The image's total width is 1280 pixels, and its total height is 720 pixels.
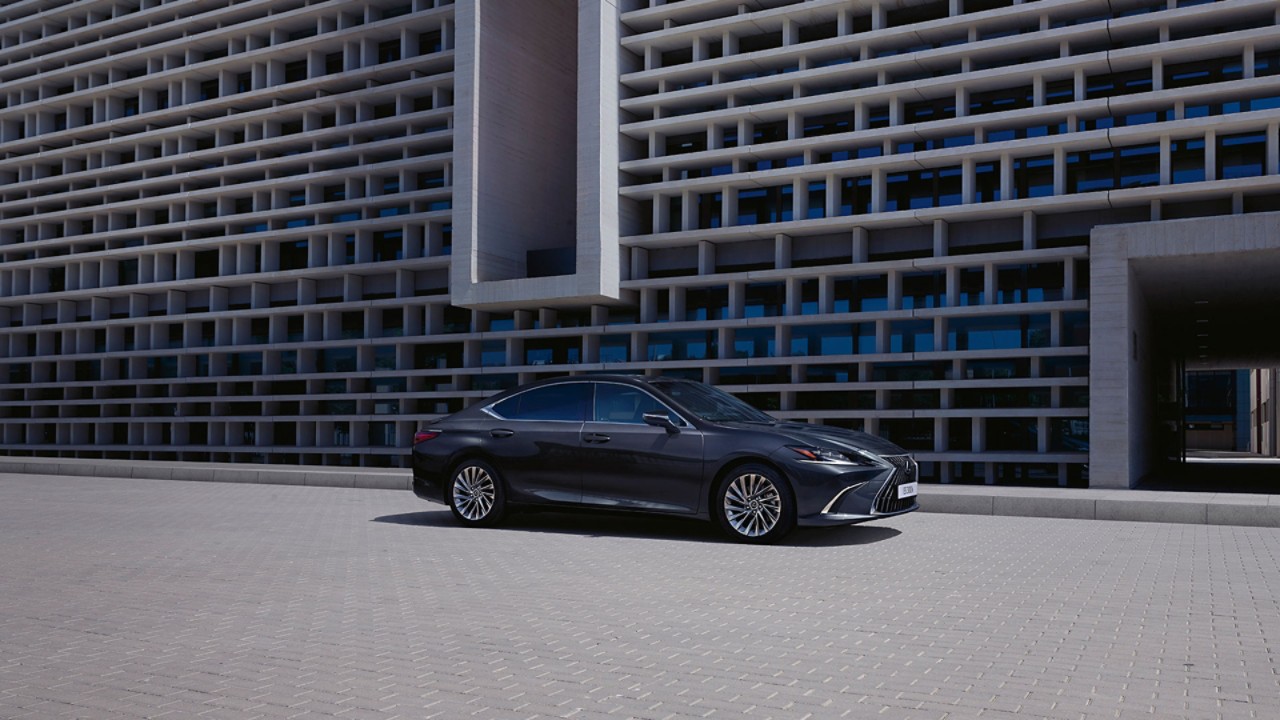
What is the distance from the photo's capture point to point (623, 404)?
10688 millimetres

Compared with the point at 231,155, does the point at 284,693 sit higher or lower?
lower

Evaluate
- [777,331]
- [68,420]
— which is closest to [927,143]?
[777,331]

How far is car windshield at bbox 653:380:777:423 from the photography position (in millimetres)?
10484

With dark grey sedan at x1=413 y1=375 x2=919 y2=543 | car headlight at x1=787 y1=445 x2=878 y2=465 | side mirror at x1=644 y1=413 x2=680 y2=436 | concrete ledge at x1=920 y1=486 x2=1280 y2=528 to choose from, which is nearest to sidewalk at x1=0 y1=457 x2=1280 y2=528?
concrete ledge at x1=920 y1=486 x2=1280 y2=528

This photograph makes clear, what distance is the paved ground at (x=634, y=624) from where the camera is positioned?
4.54 metres

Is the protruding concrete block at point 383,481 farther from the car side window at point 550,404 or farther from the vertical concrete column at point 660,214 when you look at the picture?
the vertical concrete column at point 660,214

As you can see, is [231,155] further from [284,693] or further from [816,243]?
[284,693]

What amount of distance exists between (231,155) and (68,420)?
870 cm

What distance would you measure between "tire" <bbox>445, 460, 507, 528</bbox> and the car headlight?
10.4 feet

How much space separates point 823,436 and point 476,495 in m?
3.65

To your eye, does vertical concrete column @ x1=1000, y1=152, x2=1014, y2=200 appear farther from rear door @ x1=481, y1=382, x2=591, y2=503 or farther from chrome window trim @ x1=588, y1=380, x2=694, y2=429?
rear door @ x1=481, y1=382, x2=591, y2=503

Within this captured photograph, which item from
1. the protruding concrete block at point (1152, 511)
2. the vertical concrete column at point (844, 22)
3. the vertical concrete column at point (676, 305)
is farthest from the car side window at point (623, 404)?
the vertical concrete column at point (844, 22)

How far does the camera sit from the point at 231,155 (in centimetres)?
2811

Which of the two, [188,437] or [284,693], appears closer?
[284,693]
